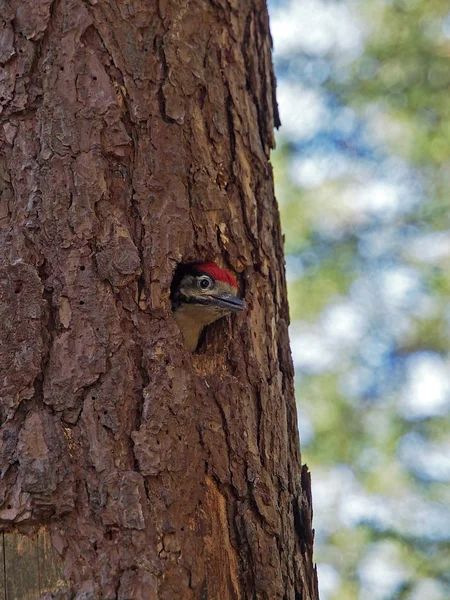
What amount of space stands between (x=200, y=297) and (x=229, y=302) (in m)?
0.29

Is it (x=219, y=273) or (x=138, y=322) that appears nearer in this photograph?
(x=138, y=322)

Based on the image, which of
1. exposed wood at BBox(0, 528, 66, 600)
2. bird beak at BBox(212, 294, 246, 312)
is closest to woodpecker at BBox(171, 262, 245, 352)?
bird beak at BBox(212, 294, 246, 312)

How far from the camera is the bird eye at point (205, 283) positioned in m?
3.50

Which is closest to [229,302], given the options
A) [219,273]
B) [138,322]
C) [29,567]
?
[219,273]

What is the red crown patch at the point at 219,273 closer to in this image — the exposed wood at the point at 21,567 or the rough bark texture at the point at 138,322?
the rough bark texture at the point at 138,322

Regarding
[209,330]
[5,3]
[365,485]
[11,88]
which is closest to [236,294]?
[209,330]

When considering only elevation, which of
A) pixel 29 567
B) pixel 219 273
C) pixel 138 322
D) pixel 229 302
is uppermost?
pixel 219 273

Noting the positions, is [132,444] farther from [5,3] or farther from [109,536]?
[5,3]

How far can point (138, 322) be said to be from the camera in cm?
289

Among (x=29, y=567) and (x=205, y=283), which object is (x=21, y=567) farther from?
(x=205, y=283)

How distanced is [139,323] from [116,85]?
89 cm

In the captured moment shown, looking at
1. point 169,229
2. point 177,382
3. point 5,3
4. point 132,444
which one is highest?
point 5,3

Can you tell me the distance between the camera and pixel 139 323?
2895 mm

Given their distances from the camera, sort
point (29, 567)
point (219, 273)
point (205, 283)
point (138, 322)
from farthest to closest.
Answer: point (205, 283) → point (219, 273) → point (138, 322) → point (29, 567)
